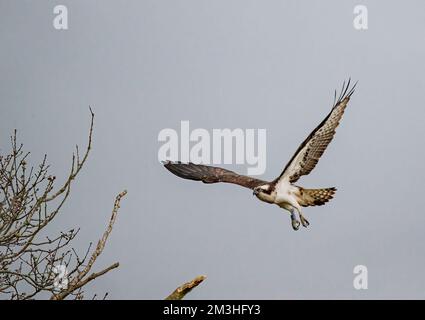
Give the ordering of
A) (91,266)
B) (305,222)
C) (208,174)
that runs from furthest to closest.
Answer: (208,174), (305,222), (91,266)

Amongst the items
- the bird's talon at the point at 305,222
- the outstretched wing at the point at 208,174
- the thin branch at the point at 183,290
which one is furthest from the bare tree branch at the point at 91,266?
the outstretched wing at the point at 208,174

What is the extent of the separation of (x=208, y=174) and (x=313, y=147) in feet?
11.9

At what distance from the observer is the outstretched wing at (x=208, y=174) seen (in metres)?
12.3

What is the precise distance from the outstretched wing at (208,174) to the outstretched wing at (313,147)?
648 mm

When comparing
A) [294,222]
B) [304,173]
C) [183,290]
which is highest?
[304,173]

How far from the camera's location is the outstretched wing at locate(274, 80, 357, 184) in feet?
35.1

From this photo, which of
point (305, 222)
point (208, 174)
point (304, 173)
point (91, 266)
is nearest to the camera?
point (91, 266)

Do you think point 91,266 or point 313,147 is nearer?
point 91,266

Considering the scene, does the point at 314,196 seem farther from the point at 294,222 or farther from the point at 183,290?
the point at 183,290

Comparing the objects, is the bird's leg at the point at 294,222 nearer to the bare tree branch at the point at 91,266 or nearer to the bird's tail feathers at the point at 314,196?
the bird's tail feathers at the point at 314,196

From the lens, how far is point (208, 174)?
14.1 m

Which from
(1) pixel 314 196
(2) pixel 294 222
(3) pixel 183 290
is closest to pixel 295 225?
(2) pixel 294 222
